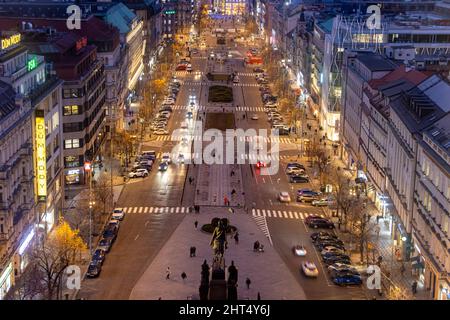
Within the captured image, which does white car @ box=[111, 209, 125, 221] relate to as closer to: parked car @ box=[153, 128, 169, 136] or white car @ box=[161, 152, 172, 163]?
white car @ box=[161, 152, 172, 163]

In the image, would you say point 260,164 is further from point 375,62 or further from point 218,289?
point 218,289

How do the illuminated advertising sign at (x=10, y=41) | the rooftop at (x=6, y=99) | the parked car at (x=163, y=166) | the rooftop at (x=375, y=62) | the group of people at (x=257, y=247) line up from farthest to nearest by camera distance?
the parked car at (x=163, y=166)
the rooftop at (x=375, y=62)
the group of people at (x=257, y=247)
the illuminated advertising sign at (x=10, y=41)
the rooftop at (x=6, y=99)

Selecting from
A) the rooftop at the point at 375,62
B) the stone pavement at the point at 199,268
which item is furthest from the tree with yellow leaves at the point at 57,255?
the rooftop at the point at 375,62

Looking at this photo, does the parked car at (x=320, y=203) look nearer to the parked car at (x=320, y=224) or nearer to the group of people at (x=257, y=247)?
the parked car at (x=320, y=224)

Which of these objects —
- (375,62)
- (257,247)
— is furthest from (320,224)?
(375,62)

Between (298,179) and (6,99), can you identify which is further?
(298,179)

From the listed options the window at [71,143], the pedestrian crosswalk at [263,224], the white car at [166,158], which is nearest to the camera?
the pedestrian crosswalk at [263,224]
